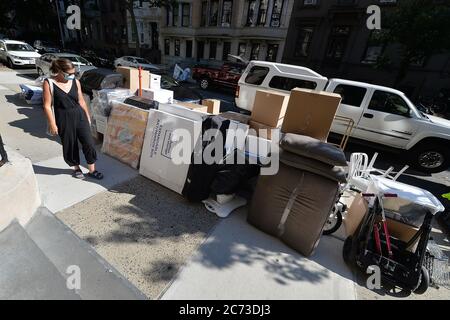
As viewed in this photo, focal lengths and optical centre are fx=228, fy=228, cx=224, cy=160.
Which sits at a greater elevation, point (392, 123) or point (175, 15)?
point (175, 15)

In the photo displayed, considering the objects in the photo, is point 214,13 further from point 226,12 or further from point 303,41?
point 303,41

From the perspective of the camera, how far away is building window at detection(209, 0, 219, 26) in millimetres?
21016

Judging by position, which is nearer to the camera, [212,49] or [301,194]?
[301,194]

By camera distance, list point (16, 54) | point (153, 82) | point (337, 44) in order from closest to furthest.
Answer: point (153, 82), point (16, 54), point (337, 44)

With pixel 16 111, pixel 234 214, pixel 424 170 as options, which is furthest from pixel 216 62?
pixel 234 214

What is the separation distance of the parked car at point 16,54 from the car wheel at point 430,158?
62.8ft

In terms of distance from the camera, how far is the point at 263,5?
18.6m

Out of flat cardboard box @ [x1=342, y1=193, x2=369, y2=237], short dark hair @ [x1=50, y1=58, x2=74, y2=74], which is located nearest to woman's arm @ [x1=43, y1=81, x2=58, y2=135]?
short dark hair @ [x1=50, y1=58, x2=74, y2=74]

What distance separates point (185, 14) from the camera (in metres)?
22.9

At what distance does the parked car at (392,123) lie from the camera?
220 inches

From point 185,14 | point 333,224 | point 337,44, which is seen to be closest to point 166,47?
point 185,14

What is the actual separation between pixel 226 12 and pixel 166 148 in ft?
70.5

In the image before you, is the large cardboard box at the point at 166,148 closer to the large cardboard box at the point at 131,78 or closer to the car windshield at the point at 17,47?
the large cardboard box at the point at 131,78

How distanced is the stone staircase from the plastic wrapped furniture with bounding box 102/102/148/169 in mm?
1852
